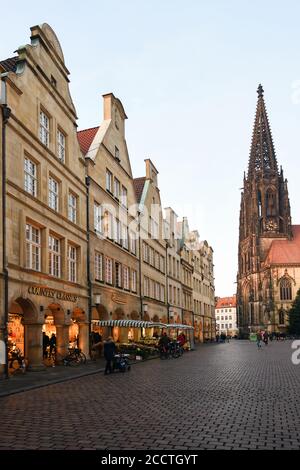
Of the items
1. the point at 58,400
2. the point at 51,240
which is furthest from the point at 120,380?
the point at 51,240

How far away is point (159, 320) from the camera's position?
47375 millimetres

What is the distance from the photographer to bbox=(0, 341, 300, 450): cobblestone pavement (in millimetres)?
7973

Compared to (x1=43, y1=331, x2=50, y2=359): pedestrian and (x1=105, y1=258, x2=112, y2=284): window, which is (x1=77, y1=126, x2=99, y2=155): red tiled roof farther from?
(x1=43, y1=331, x2=50, y2=359): pedestrian

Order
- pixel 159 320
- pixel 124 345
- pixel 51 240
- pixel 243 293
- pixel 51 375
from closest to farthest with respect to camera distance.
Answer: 1. pixel 51 375
2. pixel 51 240
3. pixel 124 345
4. pixel 159 320
5. pixel 243 293

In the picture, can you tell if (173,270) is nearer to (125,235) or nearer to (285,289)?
(125,235)

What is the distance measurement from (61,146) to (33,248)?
264 inches

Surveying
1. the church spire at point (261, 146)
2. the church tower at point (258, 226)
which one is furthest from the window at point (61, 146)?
the church spire at point (261, 146)

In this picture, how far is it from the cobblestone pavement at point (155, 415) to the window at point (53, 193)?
32.6 feet

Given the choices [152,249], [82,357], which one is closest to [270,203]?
[152,249]

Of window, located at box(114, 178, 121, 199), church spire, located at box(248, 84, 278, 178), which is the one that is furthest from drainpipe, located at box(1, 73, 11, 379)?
church spire, located at box(248, 84, 278, 178)

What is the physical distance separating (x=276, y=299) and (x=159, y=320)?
67073mm

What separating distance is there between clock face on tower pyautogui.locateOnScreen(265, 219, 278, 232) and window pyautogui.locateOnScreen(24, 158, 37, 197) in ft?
338

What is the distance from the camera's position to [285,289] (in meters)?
110

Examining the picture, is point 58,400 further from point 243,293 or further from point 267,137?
point 267,137
